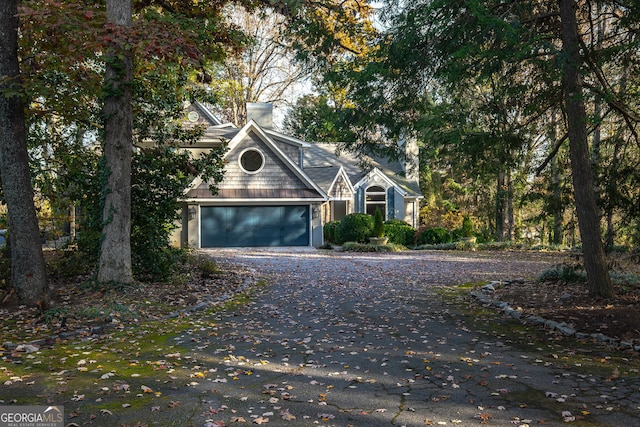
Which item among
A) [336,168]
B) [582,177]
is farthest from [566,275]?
[336,168]

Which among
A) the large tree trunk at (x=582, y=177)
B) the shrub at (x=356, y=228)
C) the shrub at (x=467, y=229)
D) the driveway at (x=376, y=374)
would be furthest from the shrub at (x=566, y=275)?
the shrub at (x=467, y=229)

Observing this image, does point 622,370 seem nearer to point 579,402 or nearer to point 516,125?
point 579,402

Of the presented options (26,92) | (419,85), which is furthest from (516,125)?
(26,92)

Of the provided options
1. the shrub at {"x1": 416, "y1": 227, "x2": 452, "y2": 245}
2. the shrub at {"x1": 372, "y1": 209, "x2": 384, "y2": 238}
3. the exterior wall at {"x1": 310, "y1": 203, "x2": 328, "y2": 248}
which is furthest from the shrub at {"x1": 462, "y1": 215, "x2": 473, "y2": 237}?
the exterior wall at {"x1": 310, "y1": 203, "x2": 328, "y2": 248}

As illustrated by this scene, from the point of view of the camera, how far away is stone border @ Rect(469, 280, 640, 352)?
6859 mm

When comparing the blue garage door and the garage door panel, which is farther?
the garage door panel

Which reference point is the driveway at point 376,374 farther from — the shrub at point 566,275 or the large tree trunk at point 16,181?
the shrub at point 566,275

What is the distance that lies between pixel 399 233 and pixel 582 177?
67.2ft

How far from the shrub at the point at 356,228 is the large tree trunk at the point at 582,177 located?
1813 cm

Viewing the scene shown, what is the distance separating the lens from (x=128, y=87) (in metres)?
9.88

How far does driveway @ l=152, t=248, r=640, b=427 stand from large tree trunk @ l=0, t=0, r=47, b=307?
10.6 ft

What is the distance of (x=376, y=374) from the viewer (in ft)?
18.6

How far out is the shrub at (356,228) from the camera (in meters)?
27.2

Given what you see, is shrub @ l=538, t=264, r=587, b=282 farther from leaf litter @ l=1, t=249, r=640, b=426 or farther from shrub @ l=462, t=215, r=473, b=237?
shrub @ l=462, t=215, r=473, b=237
